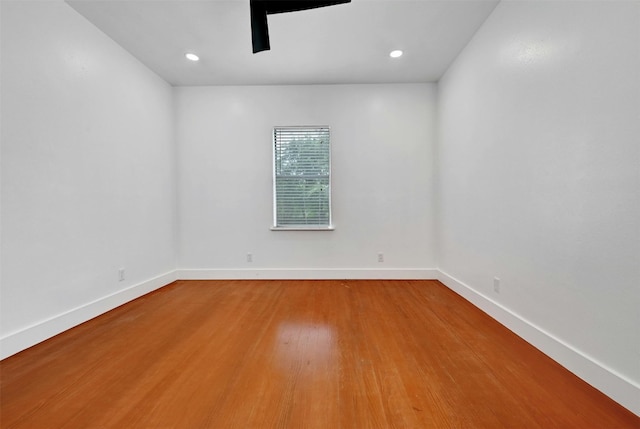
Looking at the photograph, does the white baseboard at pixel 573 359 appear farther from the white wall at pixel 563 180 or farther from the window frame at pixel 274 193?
the window frame at pixel 274 193

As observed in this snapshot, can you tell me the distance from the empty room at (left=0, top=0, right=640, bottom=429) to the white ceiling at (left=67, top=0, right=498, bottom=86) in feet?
0.08

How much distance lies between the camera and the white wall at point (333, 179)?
3.47 metres

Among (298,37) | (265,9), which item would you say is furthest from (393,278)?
(265,9)

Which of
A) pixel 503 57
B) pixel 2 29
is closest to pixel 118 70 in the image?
pixel 2 29

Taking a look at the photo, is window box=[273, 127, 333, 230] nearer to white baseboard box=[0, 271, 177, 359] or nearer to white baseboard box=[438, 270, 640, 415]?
white baseboard box=[0, 271, 177, 359]

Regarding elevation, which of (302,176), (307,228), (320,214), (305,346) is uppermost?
(302,176)

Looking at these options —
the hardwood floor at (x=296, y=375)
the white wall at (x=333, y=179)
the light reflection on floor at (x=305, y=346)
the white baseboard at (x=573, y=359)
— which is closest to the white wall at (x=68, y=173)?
the hardwood floor at (x=296, y=375)

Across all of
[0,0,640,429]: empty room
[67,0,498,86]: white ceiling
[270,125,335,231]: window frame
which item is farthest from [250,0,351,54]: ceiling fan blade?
[270,125,335,231]: window frame

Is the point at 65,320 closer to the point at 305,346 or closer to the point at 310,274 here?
the point at 305,346

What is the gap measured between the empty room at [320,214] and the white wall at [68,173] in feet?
0.06

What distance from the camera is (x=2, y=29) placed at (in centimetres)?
171

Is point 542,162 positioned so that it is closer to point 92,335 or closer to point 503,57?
point 503,57

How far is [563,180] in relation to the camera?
1.55 metres

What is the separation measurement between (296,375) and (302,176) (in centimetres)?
257
